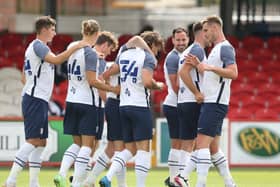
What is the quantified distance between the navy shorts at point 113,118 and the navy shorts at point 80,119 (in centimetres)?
48

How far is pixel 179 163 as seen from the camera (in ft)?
46.3

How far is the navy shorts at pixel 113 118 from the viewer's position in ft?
44.3

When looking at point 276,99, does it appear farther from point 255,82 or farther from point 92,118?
point 92,118

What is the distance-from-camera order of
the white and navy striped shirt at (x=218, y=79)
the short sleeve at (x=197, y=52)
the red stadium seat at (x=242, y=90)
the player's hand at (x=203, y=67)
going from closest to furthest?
Result: 1. the player's hand at (x=203, y=67)
2. the white and navy striped shirt at (x=218, y=79)
3. the short sleeve at (x=197, y=52)
4. the red stadium seat at (x=242, y=90)

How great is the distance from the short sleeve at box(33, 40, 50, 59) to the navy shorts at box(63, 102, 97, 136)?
0.66 m

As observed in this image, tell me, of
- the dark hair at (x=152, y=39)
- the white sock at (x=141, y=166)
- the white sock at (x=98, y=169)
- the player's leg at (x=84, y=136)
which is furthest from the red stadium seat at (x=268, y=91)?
the white sock at (x=141, y=166)

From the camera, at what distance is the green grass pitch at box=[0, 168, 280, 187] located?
15.2 metres

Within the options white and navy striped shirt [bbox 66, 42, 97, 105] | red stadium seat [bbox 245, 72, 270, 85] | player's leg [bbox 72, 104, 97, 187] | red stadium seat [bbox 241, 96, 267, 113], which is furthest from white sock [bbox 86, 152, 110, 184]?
red stadium seat [bbox 245, 72, 270, 85]

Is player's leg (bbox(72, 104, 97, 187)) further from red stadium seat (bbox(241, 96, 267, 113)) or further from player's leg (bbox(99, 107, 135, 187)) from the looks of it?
red stadium seat (bbox(241, 96, 267, 113))

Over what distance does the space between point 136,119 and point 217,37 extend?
1319 millimetres

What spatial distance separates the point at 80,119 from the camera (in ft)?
42.9

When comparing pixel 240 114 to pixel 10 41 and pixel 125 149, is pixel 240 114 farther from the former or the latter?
pixel 125 149

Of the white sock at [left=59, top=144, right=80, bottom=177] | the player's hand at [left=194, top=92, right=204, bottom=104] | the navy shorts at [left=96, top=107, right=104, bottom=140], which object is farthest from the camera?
the navy shorts at [left=96, top=107, right=104, bottom=140]

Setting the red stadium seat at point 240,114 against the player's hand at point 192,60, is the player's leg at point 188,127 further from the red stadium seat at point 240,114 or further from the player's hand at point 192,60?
the red stadium seat at point 240,114
